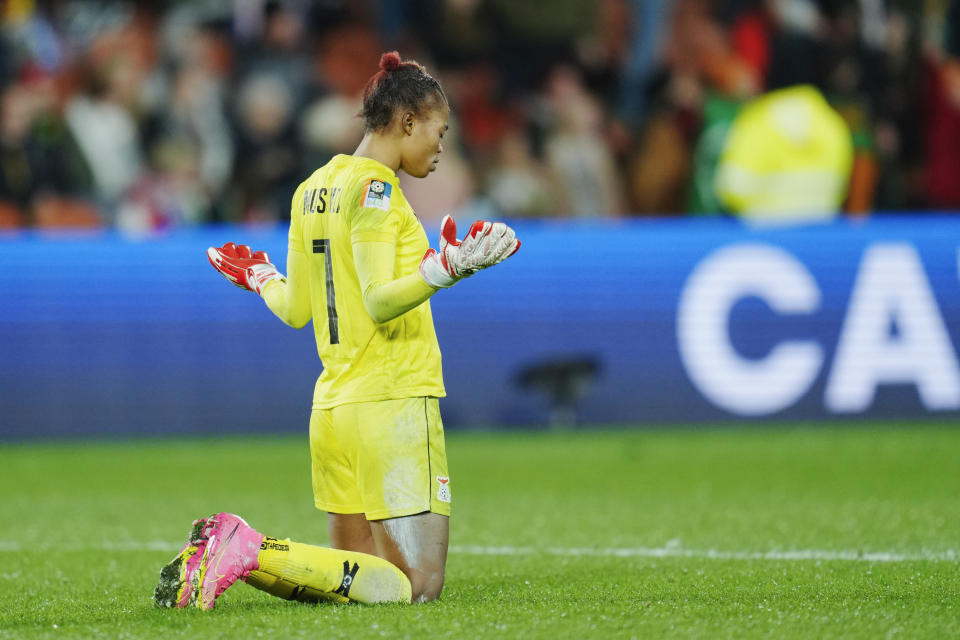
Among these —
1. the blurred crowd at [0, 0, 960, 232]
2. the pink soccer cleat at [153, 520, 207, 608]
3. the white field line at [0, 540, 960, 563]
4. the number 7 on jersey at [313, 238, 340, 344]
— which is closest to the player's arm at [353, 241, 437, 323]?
the number 7 on jersey at [313, 238, 340, 344]

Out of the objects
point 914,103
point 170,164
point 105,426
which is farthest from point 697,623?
point 914,103

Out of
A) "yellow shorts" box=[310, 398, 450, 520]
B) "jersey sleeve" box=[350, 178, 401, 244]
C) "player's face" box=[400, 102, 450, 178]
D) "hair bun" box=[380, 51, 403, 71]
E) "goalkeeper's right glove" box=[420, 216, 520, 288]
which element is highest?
"hair bun" box=[380, 51, 403, 71]

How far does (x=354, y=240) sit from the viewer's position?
16.2 ft

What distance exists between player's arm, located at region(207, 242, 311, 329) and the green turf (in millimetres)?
1038

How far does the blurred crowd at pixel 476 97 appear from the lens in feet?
42.8

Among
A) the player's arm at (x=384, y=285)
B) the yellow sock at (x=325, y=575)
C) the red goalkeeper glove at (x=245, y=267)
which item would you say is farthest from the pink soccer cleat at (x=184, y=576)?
the red goalkeeper glove at (x=245, y=267)

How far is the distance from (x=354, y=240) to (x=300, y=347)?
6518 mm

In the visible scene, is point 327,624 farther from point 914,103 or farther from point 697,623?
point 914,103

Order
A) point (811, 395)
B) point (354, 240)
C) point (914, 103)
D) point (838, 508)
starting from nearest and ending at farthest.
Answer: point (354, 240) < point (838, 508) < point (811, 395) < point (914, 103)

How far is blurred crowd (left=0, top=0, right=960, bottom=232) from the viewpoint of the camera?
13.1 m

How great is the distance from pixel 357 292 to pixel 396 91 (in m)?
0.70

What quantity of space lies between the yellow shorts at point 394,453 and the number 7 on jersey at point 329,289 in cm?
27

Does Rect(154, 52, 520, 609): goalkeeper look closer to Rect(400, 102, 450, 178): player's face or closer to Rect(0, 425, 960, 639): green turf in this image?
Rect(400, 102, 450, 178): player's face

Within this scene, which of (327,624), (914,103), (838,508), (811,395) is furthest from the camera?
(914,103)
